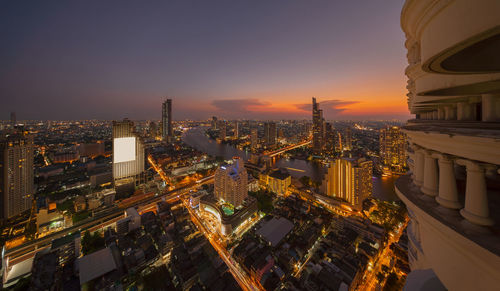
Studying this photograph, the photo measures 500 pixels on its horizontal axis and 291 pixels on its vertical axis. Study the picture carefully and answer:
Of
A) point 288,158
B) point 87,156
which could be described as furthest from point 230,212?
point 87,156

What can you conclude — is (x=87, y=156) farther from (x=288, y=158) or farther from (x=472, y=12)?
(x=472, y=12)

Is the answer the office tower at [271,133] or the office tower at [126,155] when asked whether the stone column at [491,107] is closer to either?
the office tower at [126,155]

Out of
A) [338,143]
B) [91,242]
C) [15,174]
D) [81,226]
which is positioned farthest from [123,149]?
[338,143]

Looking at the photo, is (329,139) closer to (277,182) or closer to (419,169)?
(277,182)


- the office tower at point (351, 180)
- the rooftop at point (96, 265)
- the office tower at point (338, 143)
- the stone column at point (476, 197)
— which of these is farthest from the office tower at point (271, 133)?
the stone column at point (476, 197)

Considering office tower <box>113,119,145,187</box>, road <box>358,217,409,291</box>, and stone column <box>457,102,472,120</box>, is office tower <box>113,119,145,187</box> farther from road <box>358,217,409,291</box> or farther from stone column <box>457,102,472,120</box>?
stone column <box>457,102,472,120</box>

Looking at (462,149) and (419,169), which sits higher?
(462,149)

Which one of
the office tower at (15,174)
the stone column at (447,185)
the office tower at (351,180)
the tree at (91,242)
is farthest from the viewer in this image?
the office tower at (351,180)
